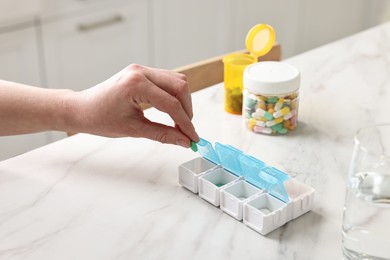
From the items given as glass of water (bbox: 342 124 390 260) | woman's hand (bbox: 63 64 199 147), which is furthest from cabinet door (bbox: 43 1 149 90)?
glass of water (bbox: 342 124 390 260)

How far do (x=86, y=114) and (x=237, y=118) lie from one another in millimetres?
351

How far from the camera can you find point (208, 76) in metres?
1.61

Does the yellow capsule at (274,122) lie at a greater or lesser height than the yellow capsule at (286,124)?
greater

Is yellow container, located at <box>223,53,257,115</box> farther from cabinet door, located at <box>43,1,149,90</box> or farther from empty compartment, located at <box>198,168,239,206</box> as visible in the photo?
cabinet door, located at <box>43,1,149,90</box>

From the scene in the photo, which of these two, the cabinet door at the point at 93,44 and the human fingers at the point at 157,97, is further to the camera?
A: the cabinet door at the point at 93,44

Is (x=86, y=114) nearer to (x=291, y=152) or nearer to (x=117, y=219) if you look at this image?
(x=117, y=219)

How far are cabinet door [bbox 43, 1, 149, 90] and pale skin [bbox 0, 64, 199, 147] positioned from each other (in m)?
1.21

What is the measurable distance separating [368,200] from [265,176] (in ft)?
0.65

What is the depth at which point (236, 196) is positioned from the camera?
108 cm

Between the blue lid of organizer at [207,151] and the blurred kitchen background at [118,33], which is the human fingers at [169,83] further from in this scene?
the blurred kitchen background at [118,33]

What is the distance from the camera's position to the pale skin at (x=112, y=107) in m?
1.10

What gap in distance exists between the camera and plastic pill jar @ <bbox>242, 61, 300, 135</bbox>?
127 centimetres

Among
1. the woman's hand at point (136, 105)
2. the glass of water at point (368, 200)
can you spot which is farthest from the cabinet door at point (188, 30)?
the glass of water at point (368, 200)

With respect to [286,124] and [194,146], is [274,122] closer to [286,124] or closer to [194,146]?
[286,124]
